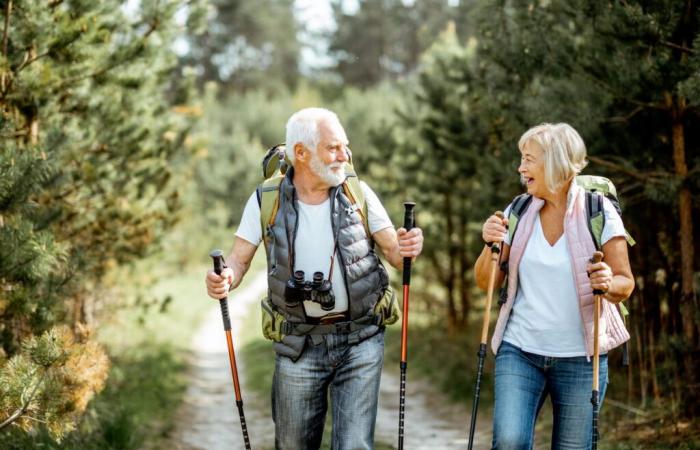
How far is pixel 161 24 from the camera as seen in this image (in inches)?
262

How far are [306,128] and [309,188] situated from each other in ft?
0.99

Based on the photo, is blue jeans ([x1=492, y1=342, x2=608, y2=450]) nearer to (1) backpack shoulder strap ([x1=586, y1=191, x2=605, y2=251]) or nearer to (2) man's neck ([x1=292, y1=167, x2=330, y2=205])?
(1) backpack shoulder strap ([x1=586, y1=191, x2=605, y2=251])

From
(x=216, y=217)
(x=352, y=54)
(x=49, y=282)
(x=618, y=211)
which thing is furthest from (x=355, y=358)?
(x=352, y=54)

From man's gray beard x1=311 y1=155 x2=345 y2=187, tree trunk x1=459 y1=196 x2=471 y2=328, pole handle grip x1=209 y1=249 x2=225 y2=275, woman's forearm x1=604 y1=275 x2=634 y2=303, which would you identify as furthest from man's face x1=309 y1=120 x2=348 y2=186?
tree trunk x1=459 y1=196 x2=471 y2=328

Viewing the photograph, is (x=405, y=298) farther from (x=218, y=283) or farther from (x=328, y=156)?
(x=218, y=283)

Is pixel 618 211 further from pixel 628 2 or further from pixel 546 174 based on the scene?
pixel 628 2

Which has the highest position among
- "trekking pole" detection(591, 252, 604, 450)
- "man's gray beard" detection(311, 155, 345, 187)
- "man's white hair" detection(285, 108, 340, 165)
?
"man's white hair" detection(285, 108, 340, 165)

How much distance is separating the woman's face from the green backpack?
151mm

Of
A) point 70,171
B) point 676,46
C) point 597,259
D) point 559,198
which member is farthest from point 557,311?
point 70,171

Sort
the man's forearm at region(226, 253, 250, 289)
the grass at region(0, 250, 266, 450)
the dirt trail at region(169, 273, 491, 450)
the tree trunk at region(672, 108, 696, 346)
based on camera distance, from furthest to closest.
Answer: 1. the dirt trail at region(169, 273, 491, 450)
2. the grass at region(0, 250, 266, 450)
3. the tree trunk at region(672, 108, 696, 346)
4. the man's forearm at region(226, 253, 250, 289)

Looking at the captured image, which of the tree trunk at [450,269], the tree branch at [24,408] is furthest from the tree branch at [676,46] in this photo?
Answer: the tree trunk at [450,269]

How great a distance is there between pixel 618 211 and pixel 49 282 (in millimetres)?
3480

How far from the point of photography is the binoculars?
3.93 metres

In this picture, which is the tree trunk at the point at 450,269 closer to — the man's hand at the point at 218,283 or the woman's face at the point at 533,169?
the woman's face at the point at 533,169
